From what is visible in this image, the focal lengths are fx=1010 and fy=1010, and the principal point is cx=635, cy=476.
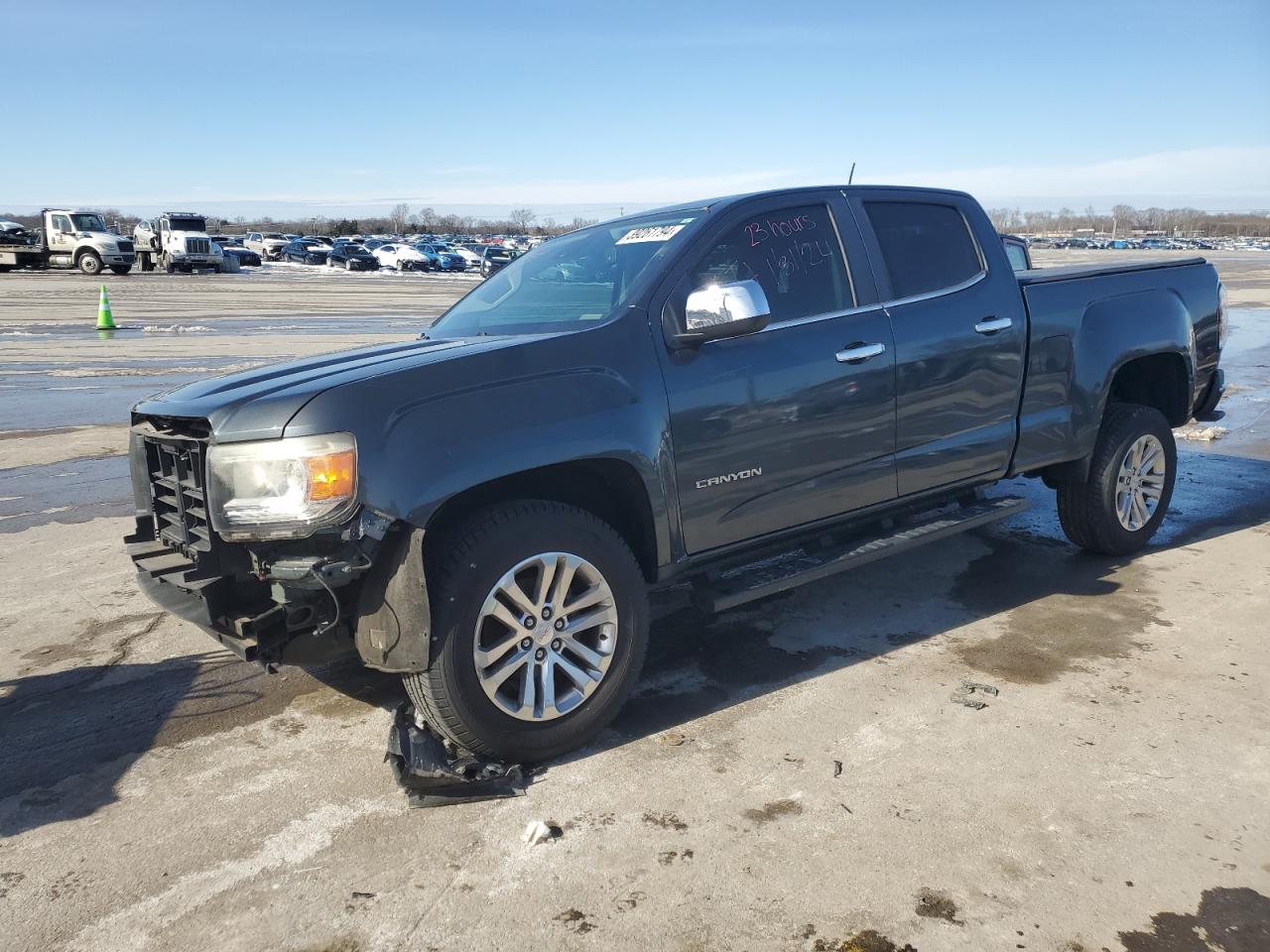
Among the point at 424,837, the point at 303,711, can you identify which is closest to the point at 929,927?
the point at 424,837

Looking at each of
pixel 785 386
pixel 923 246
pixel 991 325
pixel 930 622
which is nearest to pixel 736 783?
pixel 785 386

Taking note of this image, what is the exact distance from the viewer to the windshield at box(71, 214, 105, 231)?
41.5 m

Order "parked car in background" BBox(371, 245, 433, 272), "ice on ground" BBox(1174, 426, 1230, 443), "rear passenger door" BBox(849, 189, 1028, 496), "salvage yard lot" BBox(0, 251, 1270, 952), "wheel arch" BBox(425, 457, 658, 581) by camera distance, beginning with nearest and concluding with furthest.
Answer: "salvage yard lot" BBox(0, 251, 1270, 952), "wheel arch" BBox(425, 457, 658, 581), "rear passenger door" BBox(849, 189, 1028, 496), "ice on ground" BBox(1174, 426, 1230, 443), "parked car in background" BBox(371, 245, 433, 272)

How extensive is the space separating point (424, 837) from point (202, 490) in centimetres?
134

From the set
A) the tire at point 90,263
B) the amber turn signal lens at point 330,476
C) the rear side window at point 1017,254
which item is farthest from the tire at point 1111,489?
the tire at point 90,263

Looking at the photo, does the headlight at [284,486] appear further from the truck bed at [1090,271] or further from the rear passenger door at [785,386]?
the truck bed at [1090,271]

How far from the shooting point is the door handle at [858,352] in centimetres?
427

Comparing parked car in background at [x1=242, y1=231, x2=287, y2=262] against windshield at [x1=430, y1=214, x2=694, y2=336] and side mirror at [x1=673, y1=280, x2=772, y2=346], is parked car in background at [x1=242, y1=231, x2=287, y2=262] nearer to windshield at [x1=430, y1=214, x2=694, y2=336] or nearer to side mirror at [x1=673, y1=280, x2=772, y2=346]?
windshield at [x1=430, y1=214, x2=694, y2=336]

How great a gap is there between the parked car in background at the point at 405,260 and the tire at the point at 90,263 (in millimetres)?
18138

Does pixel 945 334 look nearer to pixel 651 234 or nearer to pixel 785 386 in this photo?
pixel 785 386

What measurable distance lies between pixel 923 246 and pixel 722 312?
64.7 inches

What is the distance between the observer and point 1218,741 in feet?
11.9

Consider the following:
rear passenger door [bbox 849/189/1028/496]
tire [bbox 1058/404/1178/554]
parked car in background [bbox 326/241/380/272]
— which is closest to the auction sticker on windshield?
rear passenger door [bbox 849/189/1028/496]

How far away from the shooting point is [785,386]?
407 centimetres
